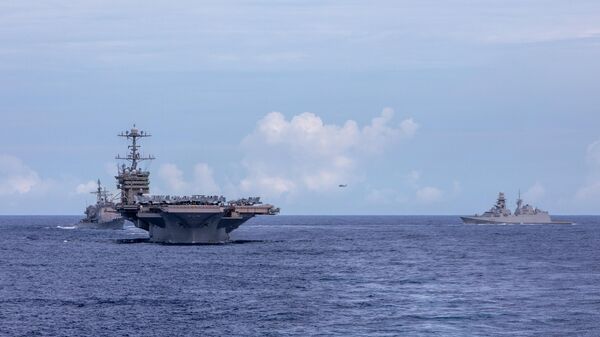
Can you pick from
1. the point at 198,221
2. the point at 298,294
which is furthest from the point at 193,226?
the point at 298,294

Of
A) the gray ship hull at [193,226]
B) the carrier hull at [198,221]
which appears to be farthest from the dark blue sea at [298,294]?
the gray ship hull at [193,226]

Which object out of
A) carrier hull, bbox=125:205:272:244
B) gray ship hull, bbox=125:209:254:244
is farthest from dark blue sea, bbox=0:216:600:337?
gray ship hull, bbox=125:209:254:244

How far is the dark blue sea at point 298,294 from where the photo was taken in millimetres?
52000

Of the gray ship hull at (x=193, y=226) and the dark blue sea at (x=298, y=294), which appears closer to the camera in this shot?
the dark blue sea at (x=298, y=294)

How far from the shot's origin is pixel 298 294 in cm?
6731

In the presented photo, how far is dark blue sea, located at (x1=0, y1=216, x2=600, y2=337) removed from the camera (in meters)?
52.0

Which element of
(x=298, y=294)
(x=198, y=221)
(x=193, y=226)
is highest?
(x=198, y=221)

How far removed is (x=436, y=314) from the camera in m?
57.1

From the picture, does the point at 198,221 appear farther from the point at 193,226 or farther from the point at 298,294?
the point at 298,294

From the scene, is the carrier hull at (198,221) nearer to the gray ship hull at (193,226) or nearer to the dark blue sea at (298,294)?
the gray ship hull at (193,226)

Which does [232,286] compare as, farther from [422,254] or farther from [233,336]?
[422,254]

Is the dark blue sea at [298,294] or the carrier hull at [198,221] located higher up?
the carrier hull at [198,221]

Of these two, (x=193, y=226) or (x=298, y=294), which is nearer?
(x=298, y=294)

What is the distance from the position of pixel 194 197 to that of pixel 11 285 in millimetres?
60755
